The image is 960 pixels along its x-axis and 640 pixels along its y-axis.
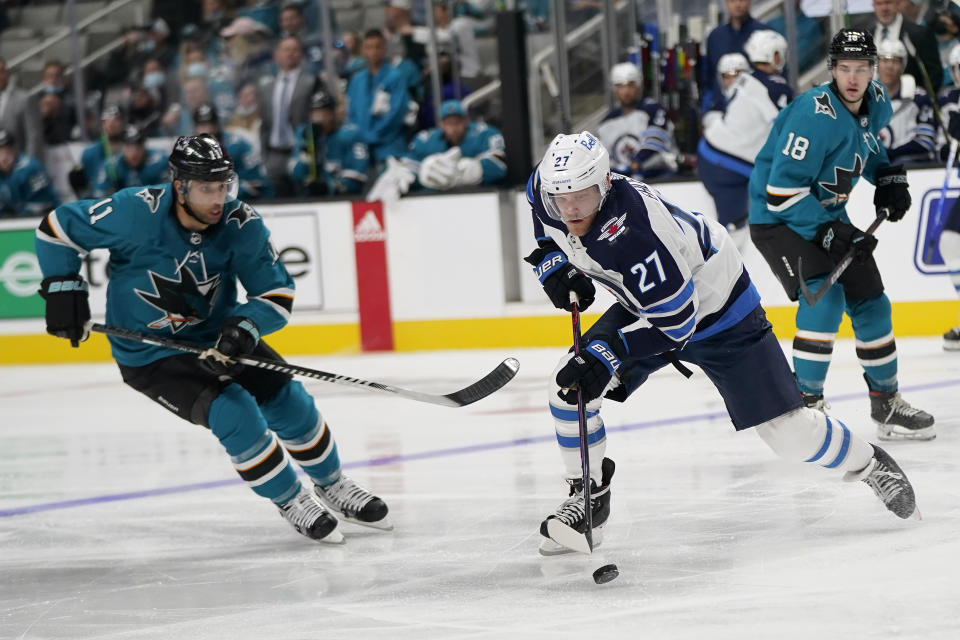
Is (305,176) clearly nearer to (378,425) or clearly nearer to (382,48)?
(382,48)

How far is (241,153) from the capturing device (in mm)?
8141

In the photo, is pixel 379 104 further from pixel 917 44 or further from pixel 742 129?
pixel 917 44

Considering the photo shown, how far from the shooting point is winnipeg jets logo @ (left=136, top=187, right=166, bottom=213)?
141 inches

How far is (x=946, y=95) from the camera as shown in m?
6.51

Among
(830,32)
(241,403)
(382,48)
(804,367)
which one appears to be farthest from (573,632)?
(382,48)

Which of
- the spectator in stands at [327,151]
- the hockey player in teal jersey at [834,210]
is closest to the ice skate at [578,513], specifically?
the hockey player in teal jersey at [834,210]

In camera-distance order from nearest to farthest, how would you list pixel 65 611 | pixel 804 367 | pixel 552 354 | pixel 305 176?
1. pixel 65 611
2. pixel 804 367
3. pixel 552 354
4. pixel 305 176

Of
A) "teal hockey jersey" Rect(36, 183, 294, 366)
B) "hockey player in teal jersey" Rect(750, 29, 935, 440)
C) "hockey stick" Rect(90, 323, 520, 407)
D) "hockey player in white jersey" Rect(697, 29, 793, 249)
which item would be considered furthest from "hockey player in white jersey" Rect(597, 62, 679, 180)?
"teal hockey jersey" Rect(36, 183, 294, 366)

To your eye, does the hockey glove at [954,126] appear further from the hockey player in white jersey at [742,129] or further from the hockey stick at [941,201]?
the hockey player in white jersey at [742,129]

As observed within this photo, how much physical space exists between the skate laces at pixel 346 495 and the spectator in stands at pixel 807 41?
170 inches

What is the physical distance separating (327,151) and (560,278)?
4756 millimetres

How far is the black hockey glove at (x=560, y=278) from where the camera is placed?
3.29 metres

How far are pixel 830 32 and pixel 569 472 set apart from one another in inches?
177

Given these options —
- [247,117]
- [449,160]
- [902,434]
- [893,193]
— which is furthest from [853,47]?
[247,117]
